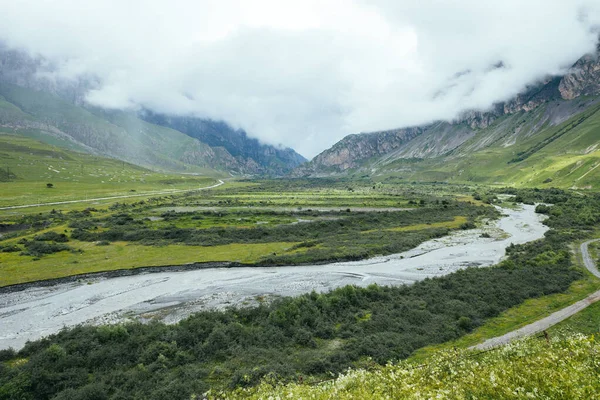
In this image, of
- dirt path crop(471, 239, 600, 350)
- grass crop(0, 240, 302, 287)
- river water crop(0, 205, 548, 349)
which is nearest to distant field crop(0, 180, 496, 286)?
grass crop(0, 240, 302, 287)

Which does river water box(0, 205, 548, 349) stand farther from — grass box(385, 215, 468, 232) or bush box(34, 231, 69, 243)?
bush box(34, 231, 69, 243)

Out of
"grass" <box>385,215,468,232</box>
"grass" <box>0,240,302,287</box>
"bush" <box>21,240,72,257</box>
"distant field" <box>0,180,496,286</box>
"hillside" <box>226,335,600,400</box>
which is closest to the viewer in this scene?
"hillside" <box>226,335,600,400</box>

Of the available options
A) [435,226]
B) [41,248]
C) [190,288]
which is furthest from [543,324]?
[41,248]

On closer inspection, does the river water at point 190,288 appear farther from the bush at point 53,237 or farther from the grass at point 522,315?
the bush at point 53,237

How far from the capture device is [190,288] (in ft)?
184

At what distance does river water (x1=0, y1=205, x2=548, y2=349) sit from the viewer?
144 ft

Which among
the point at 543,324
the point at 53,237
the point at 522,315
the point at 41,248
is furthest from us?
the point at 53,237

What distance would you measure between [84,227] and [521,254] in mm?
122313

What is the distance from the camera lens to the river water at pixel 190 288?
1734 inches

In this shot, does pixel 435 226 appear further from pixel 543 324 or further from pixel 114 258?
pixel 114 258

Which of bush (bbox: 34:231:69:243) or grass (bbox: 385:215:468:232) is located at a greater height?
grass (bbox: 385:215:468:232)

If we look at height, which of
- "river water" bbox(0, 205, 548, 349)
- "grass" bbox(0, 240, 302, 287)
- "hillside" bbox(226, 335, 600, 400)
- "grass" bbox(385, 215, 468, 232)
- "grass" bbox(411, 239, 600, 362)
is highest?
"hillside" bbox(226, 335, 600, 400)

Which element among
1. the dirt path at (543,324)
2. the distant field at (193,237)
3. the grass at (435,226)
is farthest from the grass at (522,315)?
the grass at (435,226)

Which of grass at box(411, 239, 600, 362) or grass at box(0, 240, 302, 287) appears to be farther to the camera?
grass at box(0, 240, 302, 287)
